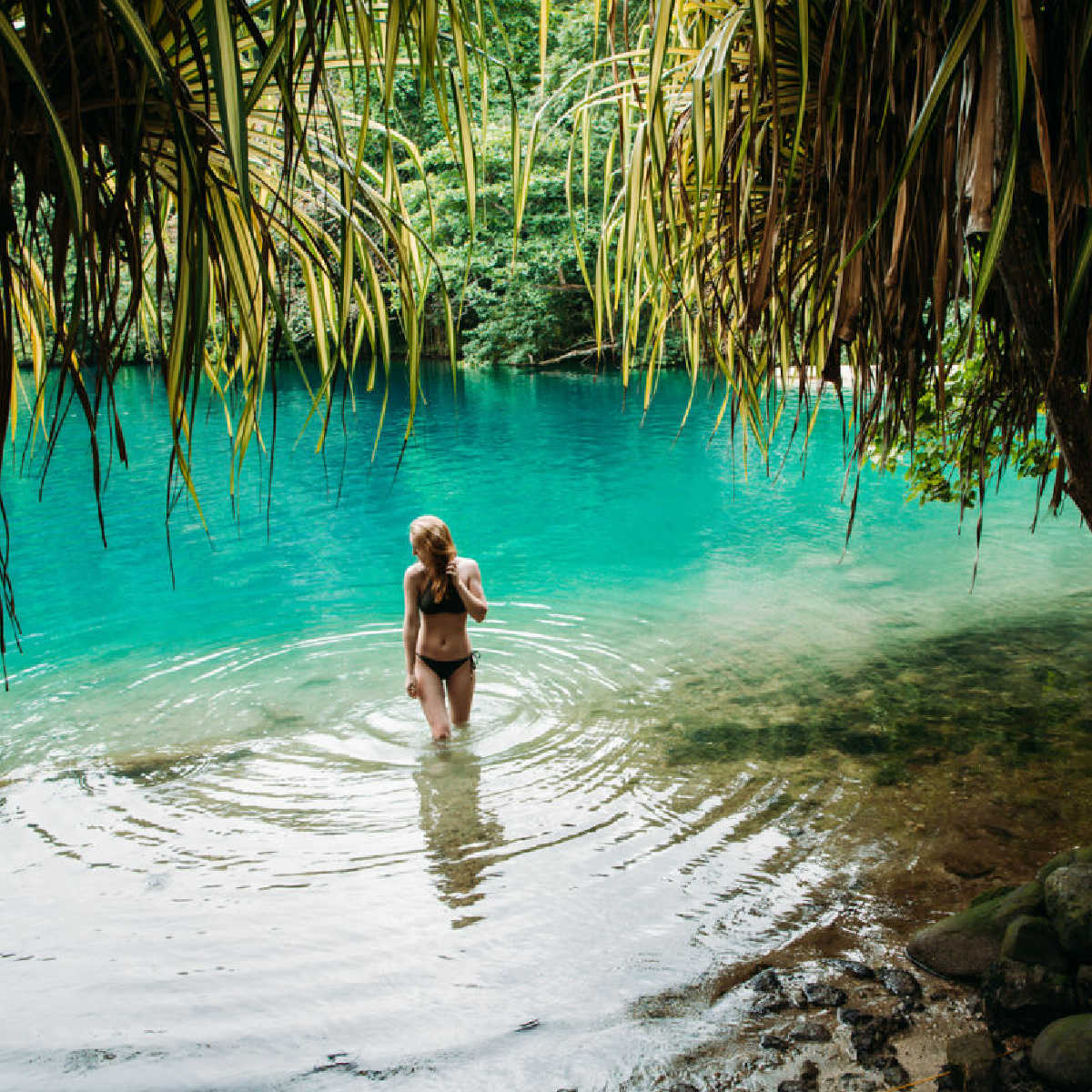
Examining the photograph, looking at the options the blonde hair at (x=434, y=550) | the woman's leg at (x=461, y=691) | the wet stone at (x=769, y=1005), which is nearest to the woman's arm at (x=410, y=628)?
the blonde hair at (x=434, y=550)

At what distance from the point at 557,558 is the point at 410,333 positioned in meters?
8.78

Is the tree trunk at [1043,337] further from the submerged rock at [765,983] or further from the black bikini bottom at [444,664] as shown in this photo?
the black bikini bottom at [444,664]

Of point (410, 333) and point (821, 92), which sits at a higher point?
point (821, 92)

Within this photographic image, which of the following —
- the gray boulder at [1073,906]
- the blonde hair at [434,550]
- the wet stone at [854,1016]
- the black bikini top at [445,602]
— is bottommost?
the wet stone at [854,1016]

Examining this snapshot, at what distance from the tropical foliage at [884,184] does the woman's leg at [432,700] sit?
309 cm

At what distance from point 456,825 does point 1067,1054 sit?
2866 millimetres

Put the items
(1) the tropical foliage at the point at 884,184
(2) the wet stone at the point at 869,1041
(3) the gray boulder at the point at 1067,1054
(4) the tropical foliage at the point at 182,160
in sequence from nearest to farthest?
(4) the tropical foliage at the point at 182,160 < (1) the tropical foliage at the point at 884,184 < (3) the gray boulder at the point at 1067,1054 < (2) the wet stone at the point at 869,1041

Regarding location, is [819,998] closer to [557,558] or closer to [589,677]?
[589,677]

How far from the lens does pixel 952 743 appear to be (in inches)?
199

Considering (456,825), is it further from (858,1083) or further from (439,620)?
(858,1083)

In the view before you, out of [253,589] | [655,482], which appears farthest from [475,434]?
[253,589]

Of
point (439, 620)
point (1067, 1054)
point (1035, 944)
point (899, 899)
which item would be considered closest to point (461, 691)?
point (439, 620)

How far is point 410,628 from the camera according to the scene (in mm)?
5605

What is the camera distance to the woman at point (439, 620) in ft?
17.8
